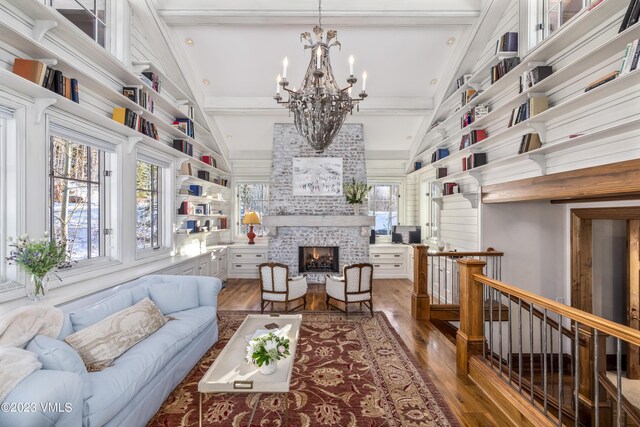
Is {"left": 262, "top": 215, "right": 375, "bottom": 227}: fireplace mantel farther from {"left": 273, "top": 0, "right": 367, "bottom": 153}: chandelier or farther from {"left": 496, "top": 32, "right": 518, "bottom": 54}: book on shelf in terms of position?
{"left": 496, "top": 32, "right": 518, "bottom": 54}: book on shelf

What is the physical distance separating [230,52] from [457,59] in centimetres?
366

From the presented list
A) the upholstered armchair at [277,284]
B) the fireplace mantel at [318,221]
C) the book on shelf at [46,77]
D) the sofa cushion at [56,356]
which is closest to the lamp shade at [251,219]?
the fireplace mantel at [318,221]

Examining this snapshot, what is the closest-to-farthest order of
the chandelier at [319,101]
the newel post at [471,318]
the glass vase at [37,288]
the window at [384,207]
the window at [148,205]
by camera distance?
the glass vase at [37,288] < the chandelier at [319,101] < the newel post at [471,318] < the window at [148,205] < the window at [384,207]

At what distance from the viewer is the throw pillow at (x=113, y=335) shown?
84.1 inches

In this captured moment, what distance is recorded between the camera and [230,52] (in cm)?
490

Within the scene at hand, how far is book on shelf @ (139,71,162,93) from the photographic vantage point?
4066 mm

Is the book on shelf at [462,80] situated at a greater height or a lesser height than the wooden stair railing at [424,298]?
greater

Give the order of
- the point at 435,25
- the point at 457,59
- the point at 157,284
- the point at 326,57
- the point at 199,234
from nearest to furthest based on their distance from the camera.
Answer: the point at 326,57 < the point at 157,284 < the point at 435,25 < the point at 457,59 < the point at 199,234

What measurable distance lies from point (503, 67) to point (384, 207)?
4353mm

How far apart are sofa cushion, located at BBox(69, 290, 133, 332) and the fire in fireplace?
4157mm

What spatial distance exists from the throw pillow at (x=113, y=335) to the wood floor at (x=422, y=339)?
2358mm

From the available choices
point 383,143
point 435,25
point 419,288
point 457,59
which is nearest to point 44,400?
point 419,288

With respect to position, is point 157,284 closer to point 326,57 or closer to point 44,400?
point 44,400

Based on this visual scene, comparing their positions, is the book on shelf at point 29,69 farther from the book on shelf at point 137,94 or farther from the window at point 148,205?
the window at point 148,205
